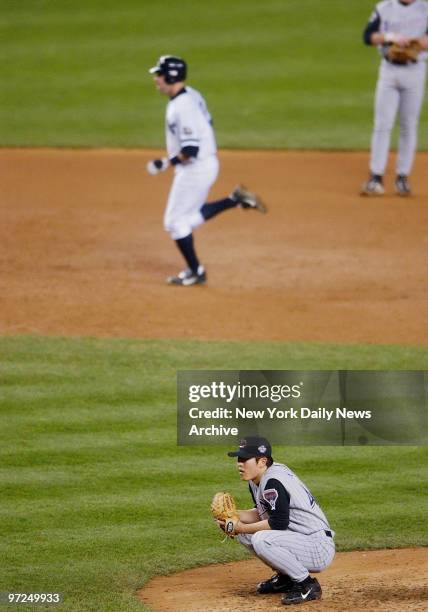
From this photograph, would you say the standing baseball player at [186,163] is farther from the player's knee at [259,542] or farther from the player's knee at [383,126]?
the player's knee at [259,542]

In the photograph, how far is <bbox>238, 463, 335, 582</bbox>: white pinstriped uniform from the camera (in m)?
7.04

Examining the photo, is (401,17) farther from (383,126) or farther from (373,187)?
(373,187)

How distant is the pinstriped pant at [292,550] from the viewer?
7031 millimetres

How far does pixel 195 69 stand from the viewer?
20.5 metres

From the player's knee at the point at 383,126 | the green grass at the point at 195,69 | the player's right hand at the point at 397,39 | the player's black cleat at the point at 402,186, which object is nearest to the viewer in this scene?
the player's right hand at the point at 397,39

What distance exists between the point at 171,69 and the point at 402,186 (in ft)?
13.8

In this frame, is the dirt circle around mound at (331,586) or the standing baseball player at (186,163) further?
the standing baseball player at (186,163)

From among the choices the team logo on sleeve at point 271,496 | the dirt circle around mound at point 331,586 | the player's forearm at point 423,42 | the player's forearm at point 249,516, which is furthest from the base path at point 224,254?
the team logo on sleeve at point 271,496

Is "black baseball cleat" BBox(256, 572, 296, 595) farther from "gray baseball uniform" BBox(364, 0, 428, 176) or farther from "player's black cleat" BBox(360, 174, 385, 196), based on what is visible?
"player's black cleat" BBox(360, 174, 385, 196)

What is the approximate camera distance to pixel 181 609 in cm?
702

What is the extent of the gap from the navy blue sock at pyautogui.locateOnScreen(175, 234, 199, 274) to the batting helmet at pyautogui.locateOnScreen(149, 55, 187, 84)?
1.38 metres

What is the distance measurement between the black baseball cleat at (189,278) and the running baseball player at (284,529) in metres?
5.06

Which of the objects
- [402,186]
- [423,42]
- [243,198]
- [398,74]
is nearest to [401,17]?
[423,42]

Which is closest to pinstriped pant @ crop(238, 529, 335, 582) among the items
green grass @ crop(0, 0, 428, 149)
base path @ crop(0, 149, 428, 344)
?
base path @ crop(0, 149, 428, 344)
